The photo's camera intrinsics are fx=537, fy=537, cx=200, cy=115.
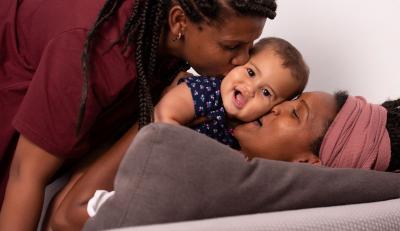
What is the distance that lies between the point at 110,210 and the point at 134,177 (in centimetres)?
7

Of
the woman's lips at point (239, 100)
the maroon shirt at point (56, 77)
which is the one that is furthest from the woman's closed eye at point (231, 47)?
the maroon shirt at point (56, 77)

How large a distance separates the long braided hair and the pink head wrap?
0.92 feet

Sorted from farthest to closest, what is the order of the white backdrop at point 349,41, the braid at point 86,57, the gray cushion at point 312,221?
the white backdrop at point 349,41, the braid at point 86,57, the gray cushion at point 312,221

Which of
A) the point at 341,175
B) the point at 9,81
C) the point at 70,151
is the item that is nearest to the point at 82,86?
the point at 70,151

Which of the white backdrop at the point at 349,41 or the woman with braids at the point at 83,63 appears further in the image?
the white backdrop at the point at 349,41

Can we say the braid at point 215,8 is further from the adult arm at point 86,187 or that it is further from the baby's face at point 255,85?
the adult arm at point 86,187

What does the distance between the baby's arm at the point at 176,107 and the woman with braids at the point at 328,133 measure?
5.3 inches

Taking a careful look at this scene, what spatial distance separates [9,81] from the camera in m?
1.18

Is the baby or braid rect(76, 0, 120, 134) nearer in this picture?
braid rect(76, 0, 120, 134)

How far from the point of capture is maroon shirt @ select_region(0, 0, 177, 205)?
103cm

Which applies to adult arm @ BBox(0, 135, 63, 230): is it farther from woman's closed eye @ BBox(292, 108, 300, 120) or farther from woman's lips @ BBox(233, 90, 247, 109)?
woman's closed eye @ BBox(292, 108, 300, 120)

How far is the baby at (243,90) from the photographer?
1203 mm

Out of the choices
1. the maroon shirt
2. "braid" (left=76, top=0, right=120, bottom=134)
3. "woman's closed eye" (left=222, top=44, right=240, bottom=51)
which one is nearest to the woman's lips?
"woman's closed eye" (left=222, top=44, right=240, bottom=51)

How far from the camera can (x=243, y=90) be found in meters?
1.21
